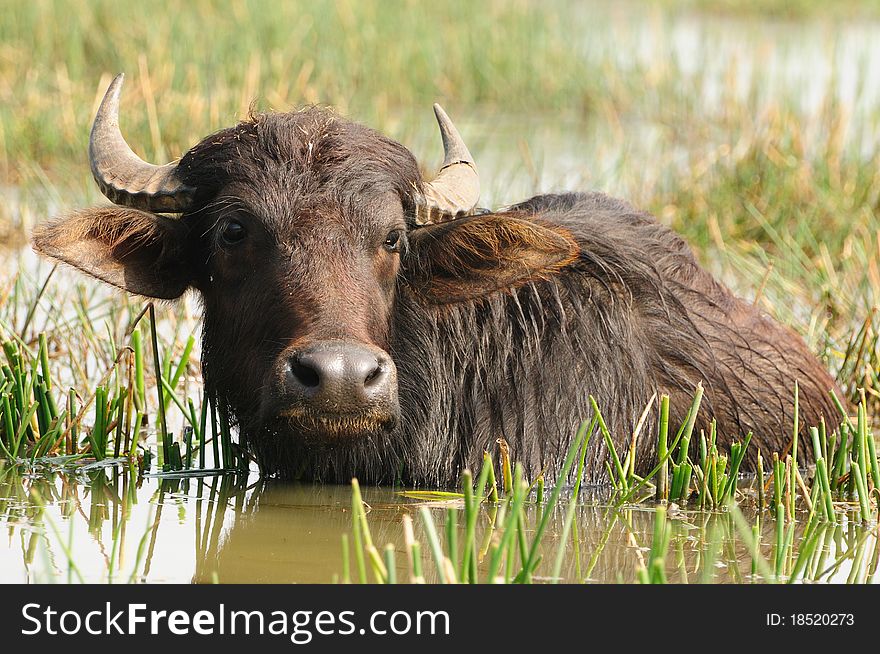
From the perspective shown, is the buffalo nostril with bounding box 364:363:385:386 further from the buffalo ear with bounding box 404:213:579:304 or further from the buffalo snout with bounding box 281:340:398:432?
the buffalo ear with bounding box 404:213:579:304

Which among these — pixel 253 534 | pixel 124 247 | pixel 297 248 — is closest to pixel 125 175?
pixel 124 247

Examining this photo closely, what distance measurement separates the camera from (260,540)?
4125 mm

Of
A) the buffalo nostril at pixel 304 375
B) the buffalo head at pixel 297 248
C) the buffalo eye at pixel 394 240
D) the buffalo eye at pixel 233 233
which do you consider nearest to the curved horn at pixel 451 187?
the buffalo head at pixel 297 248

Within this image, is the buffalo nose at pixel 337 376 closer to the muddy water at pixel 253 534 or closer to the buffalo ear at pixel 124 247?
the muddy water at pixel 253 534

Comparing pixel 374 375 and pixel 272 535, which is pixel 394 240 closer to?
pixel 374 375

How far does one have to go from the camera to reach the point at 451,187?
4.93 meters

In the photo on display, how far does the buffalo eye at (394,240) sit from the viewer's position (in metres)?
4.56

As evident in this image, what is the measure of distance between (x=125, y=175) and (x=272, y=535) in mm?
1385

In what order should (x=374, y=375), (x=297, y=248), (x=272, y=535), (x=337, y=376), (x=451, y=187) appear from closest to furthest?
(x=337, y=376)
(x=374, y=375)
(x=272, y=535)
(x=297, y=248)
(x=451, y=187)

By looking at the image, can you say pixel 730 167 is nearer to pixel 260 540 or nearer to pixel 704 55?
pixel 704 55

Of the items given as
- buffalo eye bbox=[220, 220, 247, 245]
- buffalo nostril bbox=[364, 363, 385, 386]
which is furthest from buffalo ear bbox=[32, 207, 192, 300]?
buffalo nostril bbox=[364, 363, 385, 386]

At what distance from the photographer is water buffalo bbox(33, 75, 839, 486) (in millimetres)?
4359

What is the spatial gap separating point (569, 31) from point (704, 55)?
1549 millimetres

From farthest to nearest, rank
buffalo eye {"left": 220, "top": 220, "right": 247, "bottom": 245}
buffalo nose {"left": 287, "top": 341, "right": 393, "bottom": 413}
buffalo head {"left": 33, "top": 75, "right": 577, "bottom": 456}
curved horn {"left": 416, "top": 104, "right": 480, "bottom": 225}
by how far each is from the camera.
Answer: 1. curved horn {"left": 416, "top": 104, "right": 480, "bottom": 225}
2. buffalo eye {"left": 220, "top": 220, "right": 247, "bottom": 245}
3. buffalo head {"left": 33, "top": 75, "right": 577, "bottom": 456}
4. buffalo nose {"left": 287, "top": 341, "right": 393, "bottom": 413}
